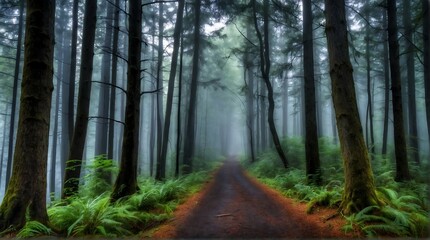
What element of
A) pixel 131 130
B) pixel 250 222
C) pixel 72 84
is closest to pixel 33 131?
pixel 131 130

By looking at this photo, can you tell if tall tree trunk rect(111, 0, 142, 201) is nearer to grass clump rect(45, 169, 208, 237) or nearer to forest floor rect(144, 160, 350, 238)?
grass clump rect(45, 169, 208, 237)

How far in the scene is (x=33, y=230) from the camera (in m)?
4.39

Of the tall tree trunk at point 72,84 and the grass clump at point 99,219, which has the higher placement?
the tall tree trunk at point 72,84

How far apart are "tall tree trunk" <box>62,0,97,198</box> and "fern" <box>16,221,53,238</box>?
11.0 feet

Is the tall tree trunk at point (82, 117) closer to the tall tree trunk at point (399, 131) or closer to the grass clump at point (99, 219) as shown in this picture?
the grass clump at point (99, 219)

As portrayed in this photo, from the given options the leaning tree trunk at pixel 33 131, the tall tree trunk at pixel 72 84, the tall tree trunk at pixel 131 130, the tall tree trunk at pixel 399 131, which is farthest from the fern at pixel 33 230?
the tall tree trunk at pixel 399 131

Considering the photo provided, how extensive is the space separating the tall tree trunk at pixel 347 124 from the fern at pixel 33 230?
5844 mm

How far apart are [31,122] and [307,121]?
30.1 feet

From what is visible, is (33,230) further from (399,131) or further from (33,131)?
(399,131)

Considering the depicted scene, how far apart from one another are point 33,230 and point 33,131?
5.65 feet

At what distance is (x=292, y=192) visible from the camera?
9000 mm

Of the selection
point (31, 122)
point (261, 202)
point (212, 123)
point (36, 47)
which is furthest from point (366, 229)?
point (212, 123)

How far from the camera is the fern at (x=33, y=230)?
4375 mm

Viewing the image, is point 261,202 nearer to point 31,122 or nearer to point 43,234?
point 43,234
